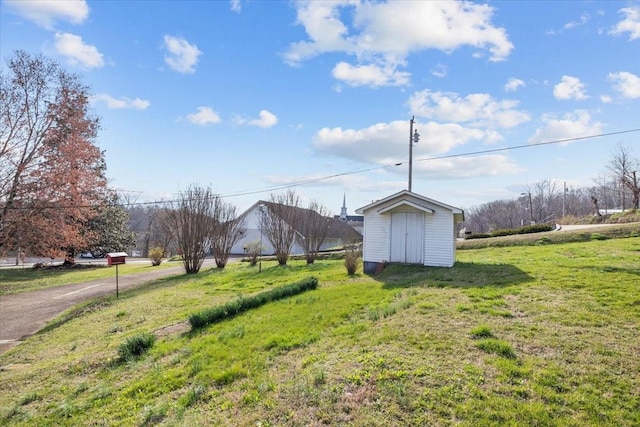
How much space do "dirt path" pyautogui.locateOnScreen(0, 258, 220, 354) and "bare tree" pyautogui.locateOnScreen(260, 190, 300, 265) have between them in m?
6.08

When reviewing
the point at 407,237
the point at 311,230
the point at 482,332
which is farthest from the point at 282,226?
the point at 482,332

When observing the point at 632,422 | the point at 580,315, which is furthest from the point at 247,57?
the point at 632,422

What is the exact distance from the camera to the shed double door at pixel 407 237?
501 inches

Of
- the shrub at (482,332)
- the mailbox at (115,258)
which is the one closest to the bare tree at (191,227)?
the mailbox at (115,258)

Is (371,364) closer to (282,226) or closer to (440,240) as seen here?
(440,240)

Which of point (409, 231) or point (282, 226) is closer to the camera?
point (409, 231)

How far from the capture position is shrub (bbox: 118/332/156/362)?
5.88 m

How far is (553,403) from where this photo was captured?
10.9ft

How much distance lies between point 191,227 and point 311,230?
5.94m

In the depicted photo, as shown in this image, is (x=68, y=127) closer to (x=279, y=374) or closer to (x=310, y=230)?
(x=310, y=230)

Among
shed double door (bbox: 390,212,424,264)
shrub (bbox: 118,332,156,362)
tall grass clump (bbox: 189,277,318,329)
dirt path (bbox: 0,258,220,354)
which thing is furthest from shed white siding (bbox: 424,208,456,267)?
dirt path (bbox: 0,258,220,354)

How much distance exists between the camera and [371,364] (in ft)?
13.9

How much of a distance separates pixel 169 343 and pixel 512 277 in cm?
787

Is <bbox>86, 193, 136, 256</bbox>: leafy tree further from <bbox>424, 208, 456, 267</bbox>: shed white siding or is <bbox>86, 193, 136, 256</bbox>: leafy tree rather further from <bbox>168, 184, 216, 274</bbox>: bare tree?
<bbox>424, 208, 456, 267</bbox>: shed white siding
